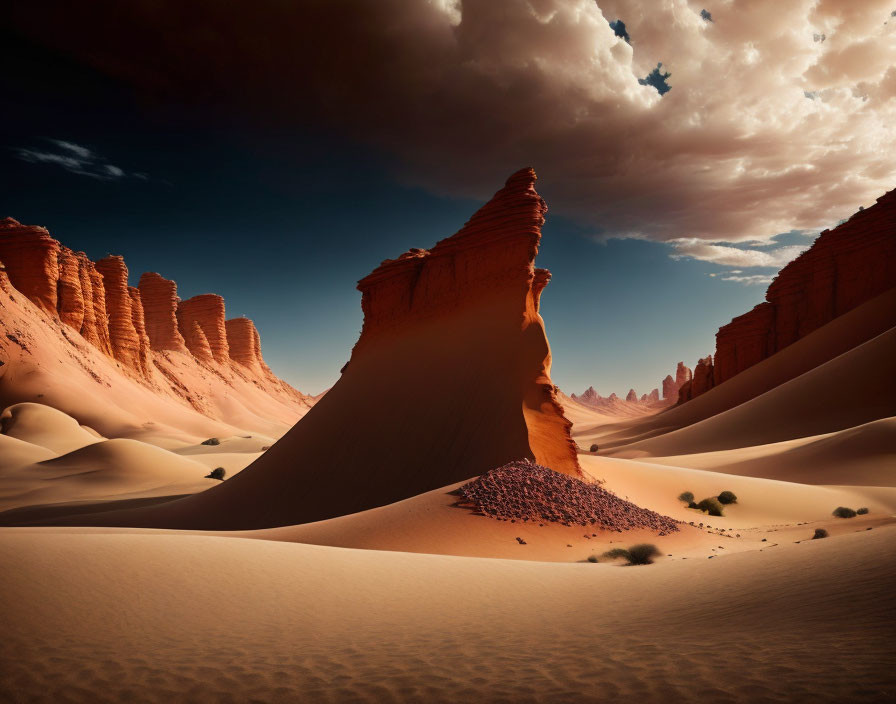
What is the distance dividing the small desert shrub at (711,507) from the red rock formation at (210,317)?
101091mm

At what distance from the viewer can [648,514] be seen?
58.8 feet

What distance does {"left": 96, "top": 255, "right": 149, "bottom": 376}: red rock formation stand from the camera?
7238cm

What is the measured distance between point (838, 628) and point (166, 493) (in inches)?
→ 1470

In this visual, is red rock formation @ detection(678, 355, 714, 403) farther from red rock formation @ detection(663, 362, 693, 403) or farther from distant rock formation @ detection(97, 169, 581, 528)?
red rock formation @ detection(663, 362, 693, 403)

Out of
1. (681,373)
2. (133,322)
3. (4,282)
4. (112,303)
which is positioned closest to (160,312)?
(133,322)

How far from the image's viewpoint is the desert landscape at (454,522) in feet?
13.2

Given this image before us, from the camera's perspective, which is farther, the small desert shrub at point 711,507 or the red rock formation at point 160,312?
the red rock formation at point 160,312

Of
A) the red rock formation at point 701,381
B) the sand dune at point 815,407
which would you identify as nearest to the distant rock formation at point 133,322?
the sand dune at point 815,407

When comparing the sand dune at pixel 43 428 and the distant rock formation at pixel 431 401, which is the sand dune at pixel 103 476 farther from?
the distant rock formation at pixel 431 401

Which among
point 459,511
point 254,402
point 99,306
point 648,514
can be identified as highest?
point 99,306

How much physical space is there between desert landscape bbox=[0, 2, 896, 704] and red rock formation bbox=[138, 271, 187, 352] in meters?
25.9

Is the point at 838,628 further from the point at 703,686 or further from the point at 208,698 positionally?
the point at 208,698

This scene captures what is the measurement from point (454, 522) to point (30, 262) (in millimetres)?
72303

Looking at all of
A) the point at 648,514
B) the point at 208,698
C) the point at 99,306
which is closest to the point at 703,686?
the point at 208,698
